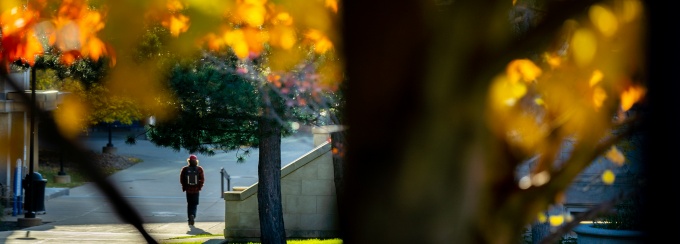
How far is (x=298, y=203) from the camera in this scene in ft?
58.9

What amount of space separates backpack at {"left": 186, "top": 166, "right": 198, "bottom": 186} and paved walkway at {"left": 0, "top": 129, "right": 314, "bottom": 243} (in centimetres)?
97

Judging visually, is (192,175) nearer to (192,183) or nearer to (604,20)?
(192,183)

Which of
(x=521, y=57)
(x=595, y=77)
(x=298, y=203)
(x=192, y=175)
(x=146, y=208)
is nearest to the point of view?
(x=521, y=57)

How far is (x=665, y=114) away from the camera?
2.43 meters

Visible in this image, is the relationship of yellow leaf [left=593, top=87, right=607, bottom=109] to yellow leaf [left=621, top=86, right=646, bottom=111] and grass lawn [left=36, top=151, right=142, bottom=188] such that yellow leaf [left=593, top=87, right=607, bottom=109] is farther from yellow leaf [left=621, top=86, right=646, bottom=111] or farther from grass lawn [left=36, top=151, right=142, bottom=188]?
grass lawn [left=36, top=151, right=142, bottom=188]

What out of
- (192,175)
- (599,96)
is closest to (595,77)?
(599,96)

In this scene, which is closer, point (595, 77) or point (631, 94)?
point (595, 77)

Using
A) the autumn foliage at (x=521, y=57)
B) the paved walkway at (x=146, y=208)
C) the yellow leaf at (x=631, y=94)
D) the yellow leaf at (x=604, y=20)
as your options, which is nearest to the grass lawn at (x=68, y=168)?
the paved walkway at (x=146, y=208)

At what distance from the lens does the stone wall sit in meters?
17.8

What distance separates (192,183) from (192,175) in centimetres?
24

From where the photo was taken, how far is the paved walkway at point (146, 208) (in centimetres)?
1645

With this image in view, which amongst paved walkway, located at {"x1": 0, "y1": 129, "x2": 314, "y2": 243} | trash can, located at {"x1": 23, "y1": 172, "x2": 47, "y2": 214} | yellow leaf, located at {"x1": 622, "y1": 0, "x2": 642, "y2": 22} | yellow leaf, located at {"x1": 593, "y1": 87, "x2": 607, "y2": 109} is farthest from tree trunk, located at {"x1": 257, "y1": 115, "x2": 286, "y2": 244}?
yellow leaf, located at {"x1": 622, "y1": 0, "x2": 642, "y2": 22}

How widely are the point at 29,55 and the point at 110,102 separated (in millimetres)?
20734

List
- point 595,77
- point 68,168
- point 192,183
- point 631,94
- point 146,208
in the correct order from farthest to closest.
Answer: point 68,168 → point 146,208 → point 192,183 → point 631,94 → point 595,77
